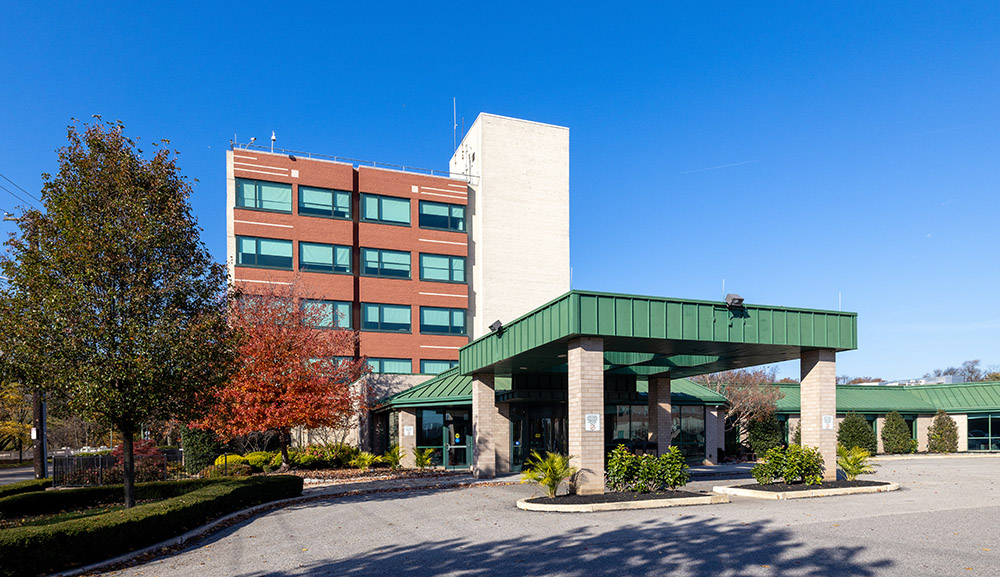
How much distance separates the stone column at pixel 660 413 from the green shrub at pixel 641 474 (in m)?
12.2

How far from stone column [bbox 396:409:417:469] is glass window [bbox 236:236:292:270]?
13.7 meters

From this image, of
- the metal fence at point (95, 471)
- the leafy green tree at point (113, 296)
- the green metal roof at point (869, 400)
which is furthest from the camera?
the green metal roof at point (869, 400)

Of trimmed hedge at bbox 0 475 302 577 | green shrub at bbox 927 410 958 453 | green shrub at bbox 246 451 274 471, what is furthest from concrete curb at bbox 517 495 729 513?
green shrub at bbox 927 410 958 453

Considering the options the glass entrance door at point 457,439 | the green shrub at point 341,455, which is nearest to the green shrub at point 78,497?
the green shrub at point 341,455

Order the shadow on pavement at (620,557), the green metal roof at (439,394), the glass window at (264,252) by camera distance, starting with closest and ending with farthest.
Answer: the shadow on pavement at (620,557) → the green metal roof at (439,394) → the glass window at (264,252)

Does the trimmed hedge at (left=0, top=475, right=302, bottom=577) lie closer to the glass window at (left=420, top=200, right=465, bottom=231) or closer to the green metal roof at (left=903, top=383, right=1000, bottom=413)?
the glass window at (left=420, top=200, right=465, bottom=231)

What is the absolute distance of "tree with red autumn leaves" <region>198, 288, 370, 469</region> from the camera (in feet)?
97.7

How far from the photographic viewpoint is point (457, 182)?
47750 mm

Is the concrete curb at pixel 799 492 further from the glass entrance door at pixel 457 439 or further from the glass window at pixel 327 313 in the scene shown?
the glass window at pixel 327 313

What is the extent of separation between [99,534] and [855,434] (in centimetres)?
3795

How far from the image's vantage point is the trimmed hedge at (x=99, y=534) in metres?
10.8

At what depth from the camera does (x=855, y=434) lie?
128 feet

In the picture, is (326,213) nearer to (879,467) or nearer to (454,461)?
(454,461)

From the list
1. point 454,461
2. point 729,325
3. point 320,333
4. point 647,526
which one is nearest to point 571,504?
point 647,526
